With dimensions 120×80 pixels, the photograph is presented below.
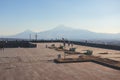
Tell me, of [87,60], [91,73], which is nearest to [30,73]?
[91,73]

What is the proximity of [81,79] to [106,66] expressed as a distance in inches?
275

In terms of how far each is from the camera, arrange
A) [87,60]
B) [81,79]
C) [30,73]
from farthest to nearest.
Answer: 1. [87,60]
2. [30,73]
3. [81,79]

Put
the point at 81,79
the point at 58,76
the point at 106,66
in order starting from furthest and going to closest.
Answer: the point at 106,66 → the point at 58,76 → the point at 81,79

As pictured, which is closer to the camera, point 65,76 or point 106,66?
point 65,76

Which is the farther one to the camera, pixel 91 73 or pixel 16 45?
pixel 16 45

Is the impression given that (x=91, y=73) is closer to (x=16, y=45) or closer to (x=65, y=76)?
(x=65, y=76)

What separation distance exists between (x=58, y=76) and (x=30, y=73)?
9.89ft

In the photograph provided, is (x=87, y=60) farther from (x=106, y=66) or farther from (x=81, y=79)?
(x=81, y=79)

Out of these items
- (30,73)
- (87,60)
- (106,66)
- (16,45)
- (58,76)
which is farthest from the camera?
(16,45)

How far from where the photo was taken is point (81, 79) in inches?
709

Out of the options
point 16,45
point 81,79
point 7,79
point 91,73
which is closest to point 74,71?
point 91,73

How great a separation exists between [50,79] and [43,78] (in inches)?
27.0

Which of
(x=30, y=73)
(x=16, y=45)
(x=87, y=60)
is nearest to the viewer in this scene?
(x=30, y=73)

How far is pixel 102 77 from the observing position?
1855 cm
